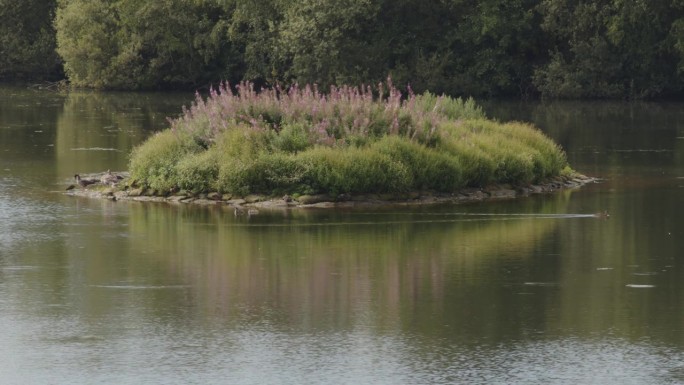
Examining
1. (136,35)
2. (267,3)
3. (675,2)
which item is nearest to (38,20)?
(136,35)

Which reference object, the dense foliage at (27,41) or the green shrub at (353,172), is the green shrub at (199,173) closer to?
the green shrub at (353,172)

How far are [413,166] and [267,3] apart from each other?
132 feet

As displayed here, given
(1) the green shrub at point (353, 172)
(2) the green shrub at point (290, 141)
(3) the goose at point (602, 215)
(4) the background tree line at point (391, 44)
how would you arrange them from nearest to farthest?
(3) the goose at point (602, 215) < (1) the green shrub at point (353, 172) < (2) the green shrub at point (290, 141) < (4) the background tree line at point (391, 44)

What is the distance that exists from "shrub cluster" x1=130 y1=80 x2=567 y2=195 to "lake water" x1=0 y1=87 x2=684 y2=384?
39.4 inches

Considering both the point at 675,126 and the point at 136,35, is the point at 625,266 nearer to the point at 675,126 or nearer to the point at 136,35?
the point at 675,126

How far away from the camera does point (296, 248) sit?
19.1 m

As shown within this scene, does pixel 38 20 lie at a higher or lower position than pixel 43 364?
higher

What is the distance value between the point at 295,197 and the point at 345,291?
301 inches

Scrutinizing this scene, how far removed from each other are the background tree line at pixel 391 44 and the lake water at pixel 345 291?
3181 centimetres

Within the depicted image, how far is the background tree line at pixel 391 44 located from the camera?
191 feet

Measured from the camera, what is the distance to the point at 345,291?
16.0 metres

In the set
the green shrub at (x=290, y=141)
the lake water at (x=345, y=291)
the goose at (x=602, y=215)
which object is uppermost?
the green shrub at (x=290, y=141)

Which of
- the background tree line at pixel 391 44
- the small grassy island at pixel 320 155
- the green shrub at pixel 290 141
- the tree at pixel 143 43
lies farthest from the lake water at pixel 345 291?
the tree at pixel 143 43

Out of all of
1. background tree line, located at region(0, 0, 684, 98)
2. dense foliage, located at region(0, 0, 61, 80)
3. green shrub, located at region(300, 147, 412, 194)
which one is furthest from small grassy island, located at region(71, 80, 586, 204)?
dense foliage, located at region(0, 0, 61, 80)
